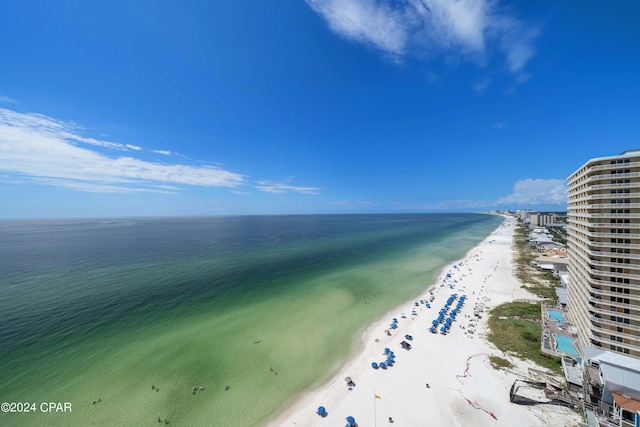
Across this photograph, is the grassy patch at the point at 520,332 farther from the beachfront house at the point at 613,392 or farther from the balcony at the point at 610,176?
the balcony at the point at 610,176

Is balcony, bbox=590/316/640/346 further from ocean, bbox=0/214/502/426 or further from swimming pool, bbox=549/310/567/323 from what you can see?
ocean, bbox=0/214/502/426

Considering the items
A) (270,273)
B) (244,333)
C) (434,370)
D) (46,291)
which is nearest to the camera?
(434,370)

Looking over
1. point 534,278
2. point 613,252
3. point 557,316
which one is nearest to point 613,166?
point 613,252

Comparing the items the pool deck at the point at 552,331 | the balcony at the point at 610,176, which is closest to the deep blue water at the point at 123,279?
the pool deck at the point at 552,331

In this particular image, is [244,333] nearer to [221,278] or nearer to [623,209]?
[221,278]

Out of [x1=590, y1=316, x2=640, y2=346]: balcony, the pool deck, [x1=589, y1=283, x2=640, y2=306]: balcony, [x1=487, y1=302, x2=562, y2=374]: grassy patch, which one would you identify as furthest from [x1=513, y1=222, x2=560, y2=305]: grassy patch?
[x1=589, y1=283, x2=640, y2=306]: balcony

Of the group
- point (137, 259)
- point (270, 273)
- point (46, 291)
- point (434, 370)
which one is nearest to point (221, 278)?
point (270, 273)
